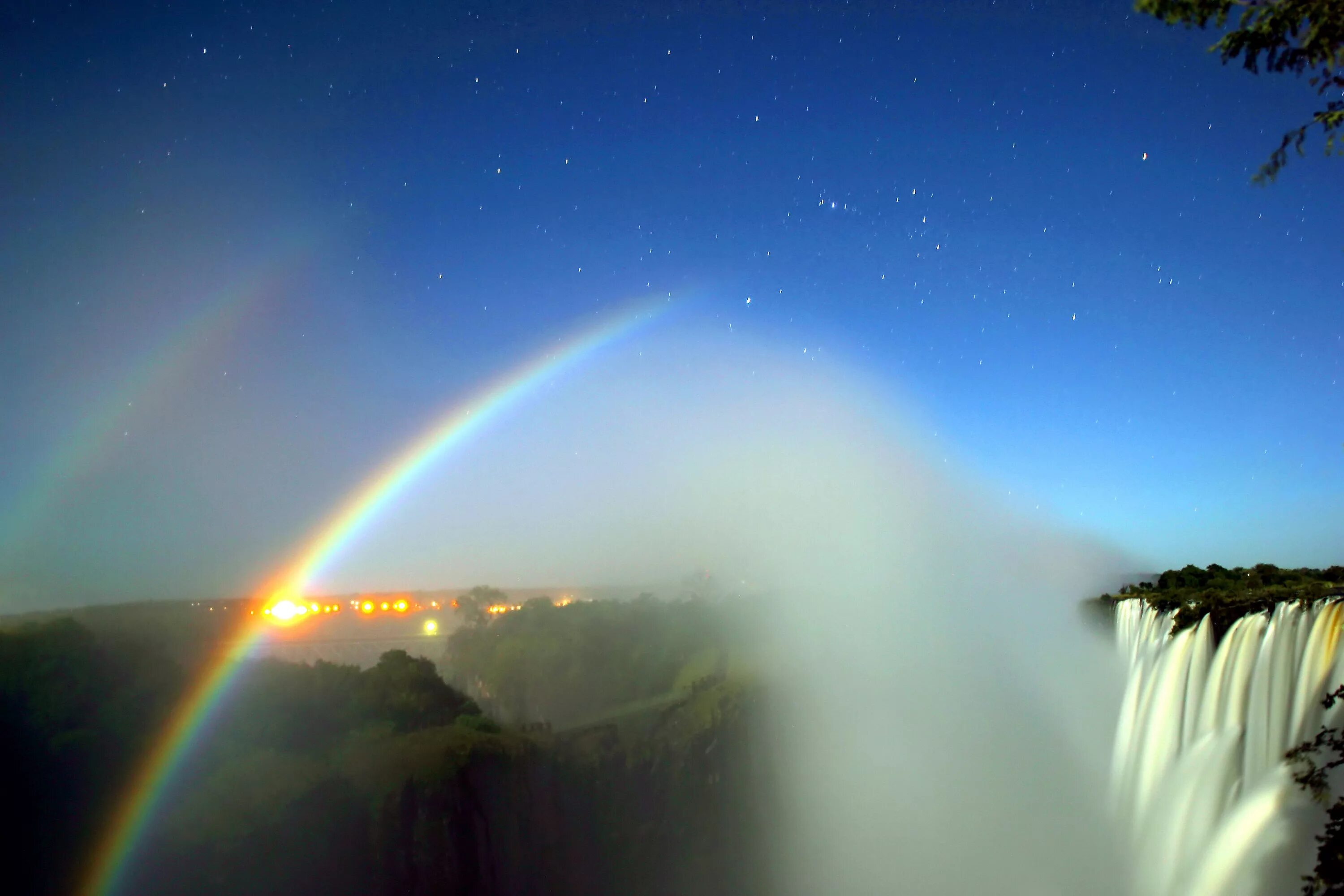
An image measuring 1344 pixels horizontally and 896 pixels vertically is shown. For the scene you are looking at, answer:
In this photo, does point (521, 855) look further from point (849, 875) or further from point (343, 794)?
point (849, 875)

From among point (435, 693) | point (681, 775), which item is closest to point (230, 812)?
point (435, 693)

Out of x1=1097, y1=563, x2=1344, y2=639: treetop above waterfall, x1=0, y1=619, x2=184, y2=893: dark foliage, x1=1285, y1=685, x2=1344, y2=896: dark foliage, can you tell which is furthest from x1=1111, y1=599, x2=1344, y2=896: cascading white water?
x1=0, y1=619, x2=184, y2=893: dark foliage

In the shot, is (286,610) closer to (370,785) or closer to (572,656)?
(572,656)

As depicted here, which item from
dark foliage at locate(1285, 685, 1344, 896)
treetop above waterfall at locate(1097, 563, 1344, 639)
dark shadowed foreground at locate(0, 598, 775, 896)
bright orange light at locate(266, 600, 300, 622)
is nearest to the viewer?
dark foliage at locate(1285, 685, 1344, 896)

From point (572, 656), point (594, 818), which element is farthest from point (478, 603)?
point (594, 818)

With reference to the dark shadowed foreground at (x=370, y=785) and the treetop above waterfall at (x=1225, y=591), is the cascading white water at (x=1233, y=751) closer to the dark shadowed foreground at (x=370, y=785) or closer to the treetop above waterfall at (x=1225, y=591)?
the treetop above waterfall at (x=1225, y=591)

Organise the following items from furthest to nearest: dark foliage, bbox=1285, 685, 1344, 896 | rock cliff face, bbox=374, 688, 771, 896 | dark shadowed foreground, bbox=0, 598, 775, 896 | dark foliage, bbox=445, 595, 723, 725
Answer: dark foliage, bbox=445, 595, 723, 725
rock cliff face, bbox=374, 688, 771, 896
dark shadowed foreground, bbox=0, 598, 775, 896
dark foliage, bbox=1285, 685, 1344, 896

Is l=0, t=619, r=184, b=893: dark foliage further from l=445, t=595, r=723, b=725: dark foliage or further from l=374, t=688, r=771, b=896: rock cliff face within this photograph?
l=445, t=595, r=723, b=725: dark foliage
